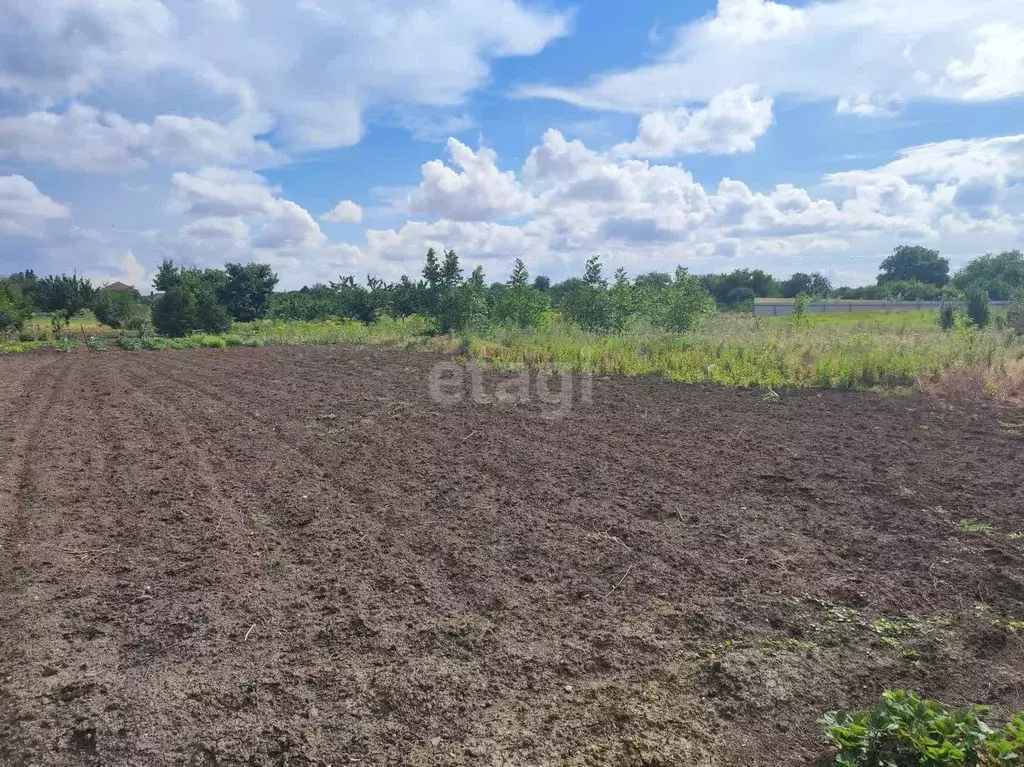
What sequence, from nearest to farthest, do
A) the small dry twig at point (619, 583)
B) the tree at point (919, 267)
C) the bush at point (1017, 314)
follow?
the small dry twig at point (619, 583), the bush at point (1017, 314), the tree at point (919, 267)

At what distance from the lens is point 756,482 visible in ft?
18.3

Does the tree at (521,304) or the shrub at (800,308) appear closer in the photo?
the shrub at (800,308)

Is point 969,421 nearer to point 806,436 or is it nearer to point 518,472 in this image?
point 806,436

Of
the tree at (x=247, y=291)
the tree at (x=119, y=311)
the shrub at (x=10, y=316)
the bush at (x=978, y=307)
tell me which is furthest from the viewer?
the tree at (x=247, y=291)

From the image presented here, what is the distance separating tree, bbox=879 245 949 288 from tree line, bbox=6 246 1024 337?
26173 millimetres

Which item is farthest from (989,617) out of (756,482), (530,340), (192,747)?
(530,340)

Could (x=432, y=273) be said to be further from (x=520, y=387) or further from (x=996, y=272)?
(x=996, y=272)

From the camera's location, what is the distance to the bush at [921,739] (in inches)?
80.5

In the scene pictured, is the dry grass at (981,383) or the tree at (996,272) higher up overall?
the tree at (996,272)

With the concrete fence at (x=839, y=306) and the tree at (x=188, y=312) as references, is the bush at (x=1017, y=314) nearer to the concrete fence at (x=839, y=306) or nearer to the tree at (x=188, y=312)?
the concrete fence at (x=839, y=306)

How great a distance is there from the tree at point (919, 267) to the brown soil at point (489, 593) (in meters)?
77.1

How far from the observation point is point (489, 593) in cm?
351

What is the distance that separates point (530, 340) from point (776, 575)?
538 inches

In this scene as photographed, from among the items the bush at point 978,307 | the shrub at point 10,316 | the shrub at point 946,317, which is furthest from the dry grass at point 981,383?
the shrub at point 10,316
